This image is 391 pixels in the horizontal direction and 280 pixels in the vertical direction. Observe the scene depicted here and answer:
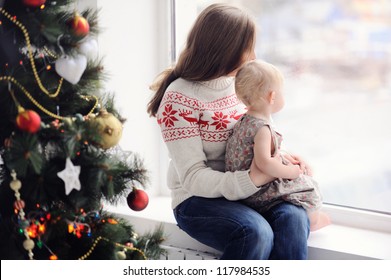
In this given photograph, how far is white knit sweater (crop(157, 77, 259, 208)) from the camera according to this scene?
172 cm

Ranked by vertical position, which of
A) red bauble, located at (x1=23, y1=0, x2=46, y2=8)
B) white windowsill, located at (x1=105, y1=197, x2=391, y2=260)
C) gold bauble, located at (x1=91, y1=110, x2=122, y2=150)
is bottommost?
white windowsill, located at (x1=105, y1=197, x2=391, y2=260)

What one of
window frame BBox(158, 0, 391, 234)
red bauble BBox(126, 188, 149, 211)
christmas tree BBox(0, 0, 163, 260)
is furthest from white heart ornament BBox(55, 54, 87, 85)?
window frame BBox(158, 0, 391, 234)

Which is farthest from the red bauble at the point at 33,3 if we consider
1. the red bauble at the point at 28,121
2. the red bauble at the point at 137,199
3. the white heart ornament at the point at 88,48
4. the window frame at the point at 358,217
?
the window frame at the point at 358,217

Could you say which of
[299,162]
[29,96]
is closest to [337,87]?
[299,162]

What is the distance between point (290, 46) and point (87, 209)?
2.95 feet

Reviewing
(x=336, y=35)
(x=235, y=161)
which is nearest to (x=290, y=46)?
(x=336, y=35)

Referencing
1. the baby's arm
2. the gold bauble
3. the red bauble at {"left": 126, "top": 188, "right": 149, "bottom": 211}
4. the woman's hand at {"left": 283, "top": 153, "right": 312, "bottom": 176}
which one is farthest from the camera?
the woman's hand at {"left": 283, "top": 153, "right": 312, "bottom": 176}

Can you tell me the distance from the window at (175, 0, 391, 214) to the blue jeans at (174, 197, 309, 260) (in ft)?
1.03

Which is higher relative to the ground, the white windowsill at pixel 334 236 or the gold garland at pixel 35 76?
the gold garland at pixel 35 76

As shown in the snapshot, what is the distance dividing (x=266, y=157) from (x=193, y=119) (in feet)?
0.78

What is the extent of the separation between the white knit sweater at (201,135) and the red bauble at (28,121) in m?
A: 0.52

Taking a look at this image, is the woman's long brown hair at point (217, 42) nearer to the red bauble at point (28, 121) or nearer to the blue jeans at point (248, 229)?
the blue jeans at point (248, 229)

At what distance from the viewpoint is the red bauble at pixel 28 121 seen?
129 centimetres

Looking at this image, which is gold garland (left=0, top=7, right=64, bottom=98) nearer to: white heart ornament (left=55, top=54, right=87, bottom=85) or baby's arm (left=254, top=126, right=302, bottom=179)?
white heart ornament (left=55, top=54, right=87, bottom=85)
